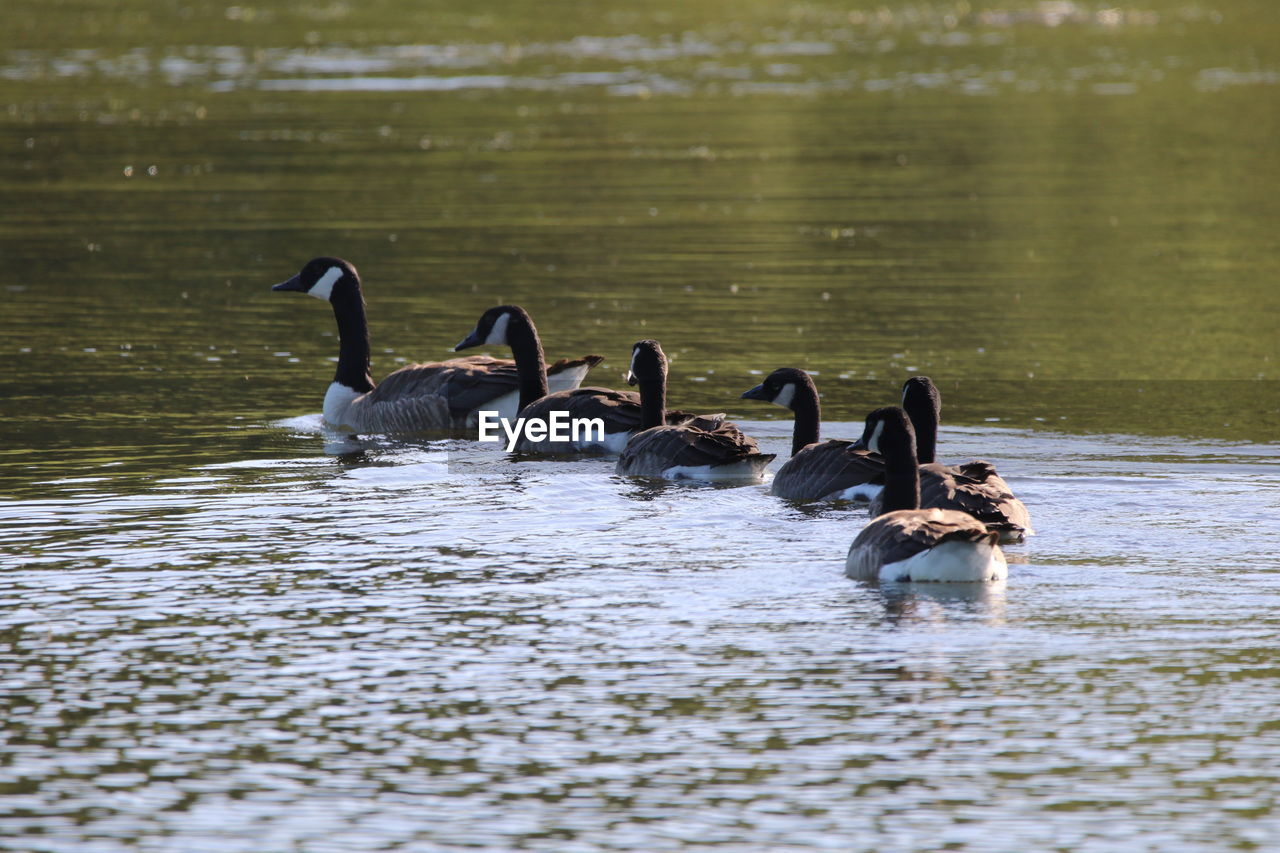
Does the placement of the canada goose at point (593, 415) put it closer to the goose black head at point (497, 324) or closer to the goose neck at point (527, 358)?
the goose neck at point (527, 358)

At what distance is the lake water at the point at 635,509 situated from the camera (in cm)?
796

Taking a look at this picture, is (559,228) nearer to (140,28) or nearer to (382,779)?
(382,779)

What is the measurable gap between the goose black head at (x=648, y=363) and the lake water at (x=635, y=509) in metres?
1.03

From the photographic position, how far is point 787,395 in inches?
584

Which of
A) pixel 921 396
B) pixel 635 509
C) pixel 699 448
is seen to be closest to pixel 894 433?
pixel 921 396

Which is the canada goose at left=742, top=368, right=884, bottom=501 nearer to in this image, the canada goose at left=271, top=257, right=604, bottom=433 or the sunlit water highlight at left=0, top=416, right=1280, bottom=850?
the sunlit water highlight at left=0, top=416, right=1280, bottom=850

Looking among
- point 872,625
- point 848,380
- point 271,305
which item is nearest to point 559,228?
point 271,305

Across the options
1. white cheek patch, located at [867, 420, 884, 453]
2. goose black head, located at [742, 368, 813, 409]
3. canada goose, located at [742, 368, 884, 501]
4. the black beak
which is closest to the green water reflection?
the black beak

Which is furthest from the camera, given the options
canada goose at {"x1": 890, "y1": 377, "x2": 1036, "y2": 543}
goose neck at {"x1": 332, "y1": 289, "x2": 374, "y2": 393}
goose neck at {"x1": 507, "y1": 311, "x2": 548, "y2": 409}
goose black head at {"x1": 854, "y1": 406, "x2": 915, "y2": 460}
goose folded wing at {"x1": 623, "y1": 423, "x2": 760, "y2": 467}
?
goose neck at {"x1": 332, "y1": 289, "x2": 374, "y2": 393}

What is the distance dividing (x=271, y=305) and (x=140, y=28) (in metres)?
44.6

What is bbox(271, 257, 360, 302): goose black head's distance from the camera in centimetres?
1884

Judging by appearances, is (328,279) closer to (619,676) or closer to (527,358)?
(527,358)

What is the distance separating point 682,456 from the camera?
14305mm

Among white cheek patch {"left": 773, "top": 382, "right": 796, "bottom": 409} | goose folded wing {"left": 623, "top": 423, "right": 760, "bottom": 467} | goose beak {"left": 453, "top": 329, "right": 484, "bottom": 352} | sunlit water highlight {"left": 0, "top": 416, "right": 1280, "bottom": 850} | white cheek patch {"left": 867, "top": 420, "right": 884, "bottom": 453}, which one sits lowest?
sunlit water highlight {"left": 0, "top": 416, "right": 1280, "bottom": 850}
